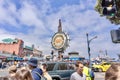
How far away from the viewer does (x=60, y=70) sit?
1650cm

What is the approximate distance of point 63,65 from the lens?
55.4ft

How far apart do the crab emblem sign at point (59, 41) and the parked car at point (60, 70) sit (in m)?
49.7

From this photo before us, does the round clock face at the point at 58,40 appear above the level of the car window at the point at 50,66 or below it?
above

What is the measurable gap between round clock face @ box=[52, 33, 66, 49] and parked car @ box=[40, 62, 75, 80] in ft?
165

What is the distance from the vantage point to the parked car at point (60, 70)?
16109 millimetres

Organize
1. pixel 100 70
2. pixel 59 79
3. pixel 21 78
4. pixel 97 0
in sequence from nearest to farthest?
pixel 21 78 → pixel 59 79 → pixel 97 0 → pixel 100 70

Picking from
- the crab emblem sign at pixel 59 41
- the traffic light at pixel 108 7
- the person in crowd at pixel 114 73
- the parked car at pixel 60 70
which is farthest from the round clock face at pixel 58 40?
the person in crowd at pixel 114 73

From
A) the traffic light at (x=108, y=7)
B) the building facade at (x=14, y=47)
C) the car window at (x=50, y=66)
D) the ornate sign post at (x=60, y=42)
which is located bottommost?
the car window at (x=50, y=66)

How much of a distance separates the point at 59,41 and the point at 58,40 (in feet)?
1.11

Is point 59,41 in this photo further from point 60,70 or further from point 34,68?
point 34,68

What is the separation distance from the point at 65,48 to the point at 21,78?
212 feet

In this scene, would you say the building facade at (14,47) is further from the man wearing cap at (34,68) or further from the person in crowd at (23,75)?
the person in crowd at (23,75)

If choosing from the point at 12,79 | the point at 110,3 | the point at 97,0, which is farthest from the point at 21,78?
the point at 97,0

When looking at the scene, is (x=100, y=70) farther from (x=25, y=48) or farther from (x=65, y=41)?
(x=25, y=48)
